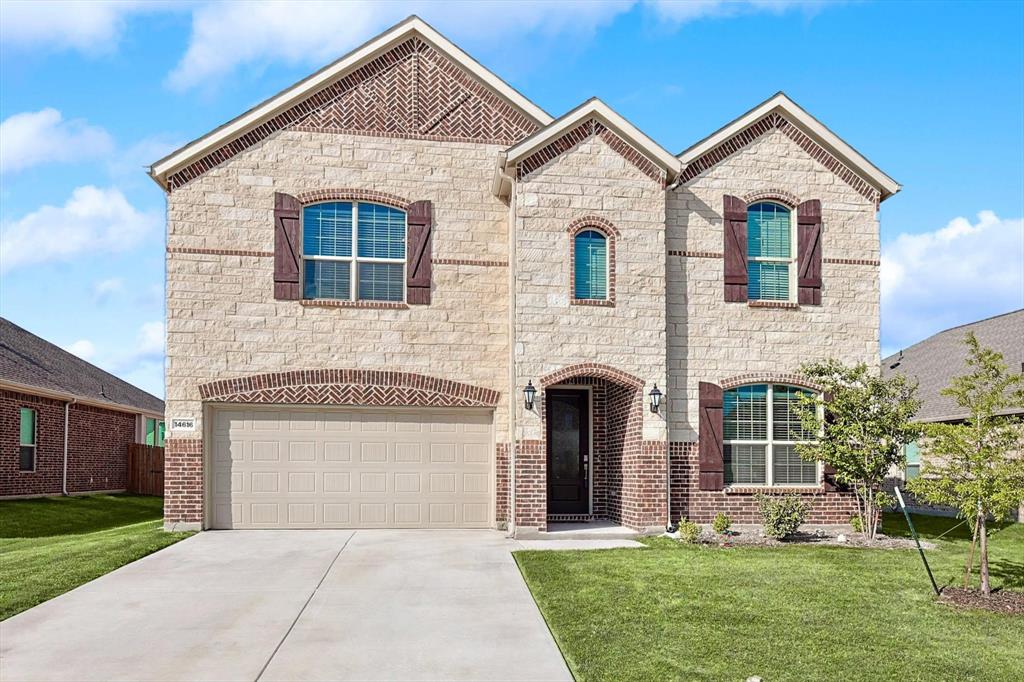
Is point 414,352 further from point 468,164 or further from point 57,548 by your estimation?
point 57,548

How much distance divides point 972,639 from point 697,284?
8690 mm

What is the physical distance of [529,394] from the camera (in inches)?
597

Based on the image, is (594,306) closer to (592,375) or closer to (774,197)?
(592,375)

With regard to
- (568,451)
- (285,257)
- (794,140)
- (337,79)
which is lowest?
(568,451)

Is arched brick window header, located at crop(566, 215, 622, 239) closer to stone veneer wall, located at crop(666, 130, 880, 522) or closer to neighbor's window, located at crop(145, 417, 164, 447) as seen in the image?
stone veneer wall, located at crop(666, 130, 880, 522)

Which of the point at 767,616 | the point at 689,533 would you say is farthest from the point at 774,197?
the point at 767,616

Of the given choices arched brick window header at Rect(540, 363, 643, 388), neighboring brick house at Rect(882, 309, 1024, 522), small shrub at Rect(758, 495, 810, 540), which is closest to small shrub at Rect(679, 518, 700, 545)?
small shrub at Rect(758, 495, 810, 540)

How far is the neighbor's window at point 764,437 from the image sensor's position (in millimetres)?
16266

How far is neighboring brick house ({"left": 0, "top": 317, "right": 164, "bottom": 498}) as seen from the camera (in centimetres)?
2164

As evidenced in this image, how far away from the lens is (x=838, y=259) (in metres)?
17.0

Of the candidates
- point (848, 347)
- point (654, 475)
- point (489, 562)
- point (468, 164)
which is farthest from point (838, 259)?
point (489, 562)

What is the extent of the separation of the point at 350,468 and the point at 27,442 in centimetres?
1111

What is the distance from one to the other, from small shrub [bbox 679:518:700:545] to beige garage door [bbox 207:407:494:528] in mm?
3661

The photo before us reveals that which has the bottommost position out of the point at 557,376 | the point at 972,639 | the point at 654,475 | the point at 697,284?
the point at 972,639
